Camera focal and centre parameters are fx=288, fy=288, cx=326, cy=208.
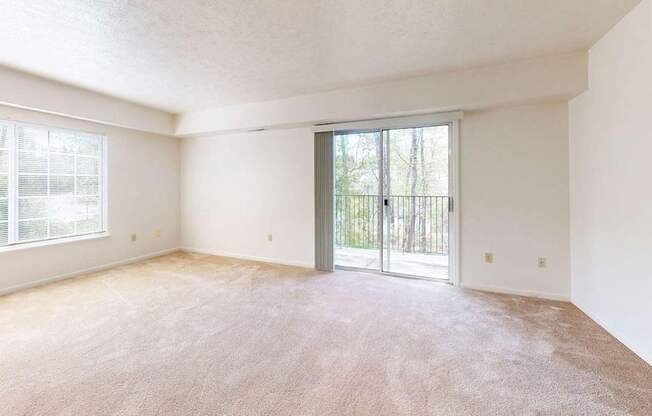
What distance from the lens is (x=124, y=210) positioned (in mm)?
4469

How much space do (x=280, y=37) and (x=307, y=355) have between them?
2.48 m

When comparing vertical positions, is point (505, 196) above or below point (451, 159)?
below

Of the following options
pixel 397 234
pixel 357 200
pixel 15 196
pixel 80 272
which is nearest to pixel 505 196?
pixel 397 234

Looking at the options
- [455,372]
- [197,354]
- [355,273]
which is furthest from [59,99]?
[455,372]

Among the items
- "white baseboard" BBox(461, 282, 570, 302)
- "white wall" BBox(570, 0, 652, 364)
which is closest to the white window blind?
"white baseboard" BBox(461, 282, 570, 302)

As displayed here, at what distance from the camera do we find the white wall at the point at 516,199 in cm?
303

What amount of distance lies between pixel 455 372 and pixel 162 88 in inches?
165

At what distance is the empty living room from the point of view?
185 centimetres

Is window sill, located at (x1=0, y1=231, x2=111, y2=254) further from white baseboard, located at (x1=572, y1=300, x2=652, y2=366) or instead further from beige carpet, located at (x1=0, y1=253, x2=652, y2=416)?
white baseboard, located at (x1=572, y1=300, x2=652, y2=366)

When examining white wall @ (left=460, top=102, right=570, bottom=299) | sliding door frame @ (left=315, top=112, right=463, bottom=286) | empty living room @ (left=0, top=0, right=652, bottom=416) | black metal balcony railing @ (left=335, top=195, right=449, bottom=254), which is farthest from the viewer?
black metal balcony railing @ (left=335, top=195, right=449, bottom=254)

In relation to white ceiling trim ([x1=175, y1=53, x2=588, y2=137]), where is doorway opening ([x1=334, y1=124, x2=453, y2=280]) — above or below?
below

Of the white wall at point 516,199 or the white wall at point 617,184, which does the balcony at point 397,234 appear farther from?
the white wall at point 617,184

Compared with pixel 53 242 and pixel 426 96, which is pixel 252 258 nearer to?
pixel 53 242

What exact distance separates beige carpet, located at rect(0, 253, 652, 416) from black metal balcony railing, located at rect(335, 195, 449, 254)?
89 centimetres
